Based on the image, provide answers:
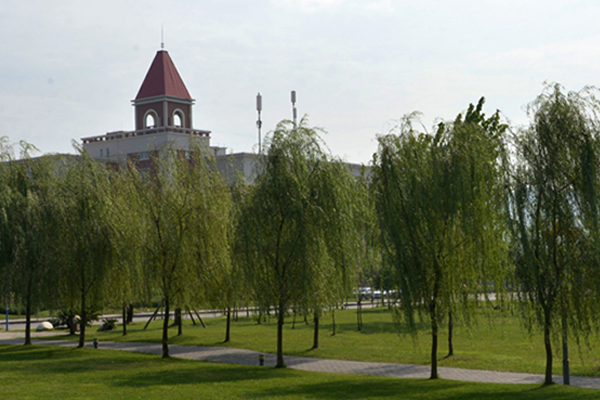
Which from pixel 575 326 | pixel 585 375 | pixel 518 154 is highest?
pixel 518 154

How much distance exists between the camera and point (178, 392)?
16.8 m

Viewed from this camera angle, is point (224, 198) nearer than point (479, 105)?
Yes

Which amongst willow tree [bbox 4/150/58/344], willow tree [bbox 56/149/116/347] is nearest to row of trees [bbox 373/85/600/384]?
willow tree [bbox 56/149/116/347]

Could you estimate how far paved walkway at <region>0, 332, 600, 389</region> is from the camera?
60.8 ft

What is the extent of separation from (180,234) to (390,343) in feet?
33.3

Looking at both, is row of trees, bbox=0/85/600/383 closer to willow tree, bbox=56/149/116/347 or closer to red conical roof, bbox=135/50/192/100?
willow tree, bbox=56/149/116/347

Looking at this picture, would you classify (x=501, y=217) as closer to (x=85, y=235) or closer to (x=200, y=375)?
(x=200, y=375)

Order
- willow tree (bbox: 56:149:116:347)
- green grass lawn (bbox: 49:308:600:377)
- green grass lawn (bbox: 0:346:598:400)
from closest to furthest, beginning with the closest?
green grass lawn (bbox: 0:346:598:400) < green grass lawn (bbox: 49:308:600:377) < willow tree (bbox: 56:149:116:347)

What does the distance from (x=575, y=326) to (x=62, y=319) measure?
3027 cm

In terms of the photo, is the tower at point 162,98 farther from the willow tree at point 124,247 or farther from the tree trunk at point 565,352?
the tree trunk at point 565,352

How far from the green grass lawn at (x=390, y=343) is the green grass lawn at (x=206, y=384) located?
5.29 ft

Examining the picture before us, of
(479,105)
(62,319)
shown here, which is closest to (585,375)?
(479,105)

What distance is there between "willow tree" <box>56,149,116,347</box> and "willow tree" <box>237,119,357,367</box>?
7206mm

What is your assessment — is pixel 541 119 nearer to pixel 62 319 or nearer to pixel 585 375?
pixel 585 375
